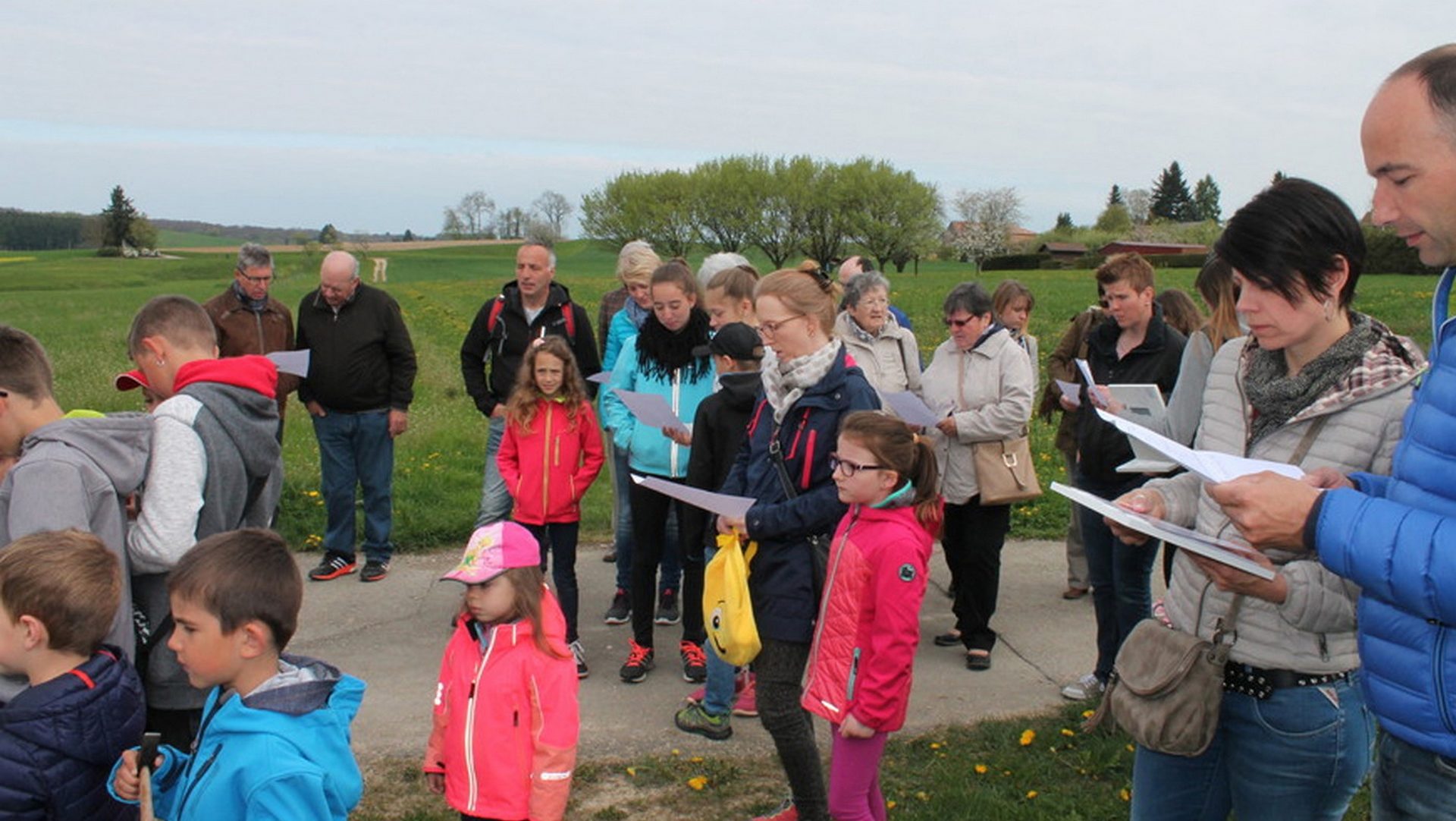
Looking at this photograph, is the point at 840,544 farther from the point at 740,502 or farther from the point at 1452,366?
the point at 1452,366

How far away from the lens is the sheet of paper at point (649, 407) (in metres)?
5.48

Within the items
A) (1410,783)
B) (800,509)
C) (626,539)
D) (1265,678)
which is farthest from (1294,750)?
(626,539)

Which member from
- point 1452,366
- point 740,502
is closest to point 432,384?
point 740,502

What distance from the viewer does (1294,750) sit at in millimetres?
2596

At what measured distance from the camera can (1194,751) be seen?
2.66 meters

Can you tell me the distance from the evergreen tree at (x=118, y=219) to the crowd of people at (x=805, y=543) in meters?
97.0

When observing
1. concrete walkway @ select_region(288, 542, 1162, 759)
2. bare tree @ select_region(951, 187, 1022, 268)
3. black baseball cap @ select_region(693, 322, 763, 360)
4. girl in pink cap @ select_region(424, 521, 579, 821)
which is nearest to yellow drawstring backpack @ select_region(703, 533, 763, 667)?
girl in pink cap @ select_region(424, 521, 579, 821)

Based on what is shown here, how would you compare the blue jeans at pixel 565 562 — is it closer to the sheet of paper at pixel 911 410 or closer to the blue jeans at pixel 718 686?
the blue jeans at pixel 718 686

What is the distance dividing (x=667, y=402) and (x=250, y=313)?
356 cm

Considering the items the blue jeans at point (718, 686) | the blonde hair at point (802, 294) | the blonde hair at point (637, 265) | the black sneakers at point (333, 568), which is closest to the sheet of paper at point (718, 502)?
the blonde hair at point (802, 294)

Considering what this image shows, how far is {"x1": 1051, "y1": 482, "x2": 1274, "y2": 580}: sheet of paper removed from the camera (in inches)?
86.0

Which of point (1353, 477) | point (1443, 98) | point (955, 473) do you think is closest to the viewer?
point (1443, 98)

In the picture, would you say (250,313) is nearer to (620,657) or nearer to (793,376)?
(620,657)

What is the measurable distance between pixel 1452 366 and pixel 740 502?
2516 millimetres
